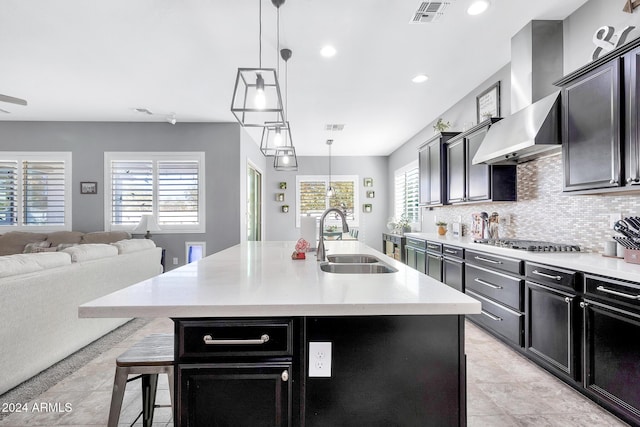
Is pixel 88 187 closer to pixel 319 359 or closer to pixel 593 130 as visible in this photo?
pixel 319 359

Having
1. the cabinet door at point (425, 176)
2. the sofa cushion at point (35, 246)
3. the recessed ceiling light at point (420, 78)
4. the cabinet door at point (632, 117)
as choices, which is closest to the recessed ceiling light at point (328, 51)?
the recessed ceiling light at point (420, 78)

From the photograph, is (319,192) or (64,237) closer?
(64,237)

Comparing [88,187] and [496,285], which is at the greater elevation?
[88,187]

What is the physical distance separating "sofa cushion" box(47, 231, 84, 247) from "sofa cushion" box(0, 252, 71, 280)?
290 centimetres

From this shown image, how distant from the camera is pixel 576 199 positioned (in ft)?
8.66

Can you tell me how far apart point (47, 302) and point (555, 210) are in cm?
435

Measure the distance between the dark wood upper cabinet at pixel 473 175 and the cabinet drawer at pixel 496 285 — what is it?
833 mm

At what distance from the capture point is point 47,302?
241 cm

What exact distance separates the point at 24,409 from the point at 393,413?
2.41m

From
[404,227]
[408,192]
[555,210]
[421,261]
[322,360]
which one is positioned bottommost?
[421,261]

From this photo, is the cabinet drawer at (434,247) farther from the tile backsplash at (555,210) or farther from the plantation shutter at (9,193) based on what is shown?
the plantation shutter at (9,193)

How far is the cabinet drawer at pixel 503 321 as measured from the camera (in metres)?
2.61

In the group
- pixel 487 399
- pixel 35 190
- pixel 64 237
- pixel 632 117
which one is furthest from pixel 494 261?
pixel 35 190

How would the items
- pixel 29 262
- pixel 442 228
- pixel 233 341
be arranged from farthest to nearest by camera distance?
1. pixel 442 228
2. pixel 29 262
3. pixel 233 341
